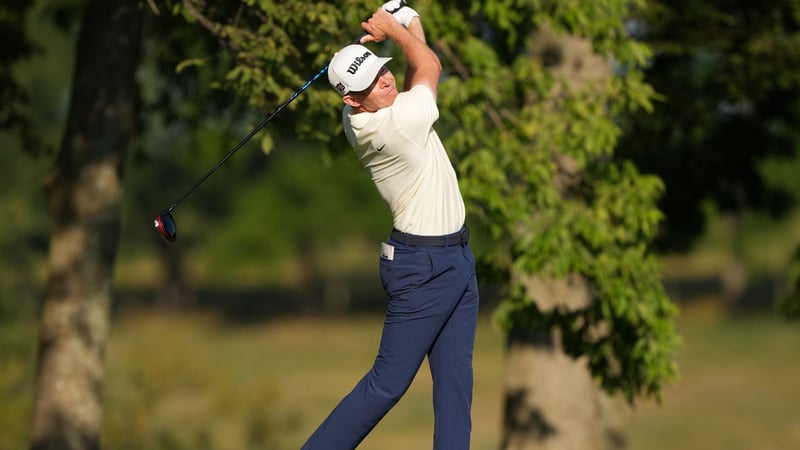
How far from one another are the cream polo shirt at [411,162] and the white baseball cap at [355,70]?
0.49 feet

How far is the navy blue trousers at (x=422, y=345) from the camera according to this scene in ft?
18.5

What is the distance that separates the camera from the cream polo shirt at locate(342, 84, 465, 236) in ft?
18.0

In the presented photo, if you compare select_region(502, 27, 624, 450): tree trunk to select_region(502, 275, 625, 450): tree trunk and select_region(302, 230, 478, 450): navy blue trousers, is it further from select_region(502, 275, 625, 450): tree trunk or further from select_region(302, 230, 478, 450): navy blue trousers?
select_region(302, 230, 478, 450): navy blue trousers

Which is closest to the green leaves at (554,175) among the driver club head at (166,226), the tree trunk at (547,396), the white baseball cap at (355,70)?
the driver club head at (166,226)

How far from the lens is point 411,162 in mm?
5570

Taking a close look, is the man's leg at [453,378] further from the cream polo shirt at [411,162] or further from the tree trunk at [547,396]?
the tree trunk at [547,396]

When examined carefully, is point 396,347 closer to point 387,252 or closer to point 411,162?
point 387,252

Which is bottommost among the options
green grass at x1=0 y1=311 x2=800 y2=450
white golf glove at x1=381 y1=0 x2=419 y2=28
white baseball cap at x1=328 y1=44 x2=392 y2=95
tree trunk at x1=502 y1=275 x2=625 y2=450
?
green grass at x1=0 y1=311 x2=800 y2=450

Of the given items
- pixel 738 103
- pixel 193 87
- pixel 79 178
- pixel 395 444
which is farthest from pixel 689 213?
pixel 395 444

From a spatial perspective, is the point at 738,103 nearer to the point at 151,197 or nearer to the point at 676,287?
the point at 151,197

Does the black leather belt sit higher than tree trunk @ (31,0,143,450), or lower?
higher

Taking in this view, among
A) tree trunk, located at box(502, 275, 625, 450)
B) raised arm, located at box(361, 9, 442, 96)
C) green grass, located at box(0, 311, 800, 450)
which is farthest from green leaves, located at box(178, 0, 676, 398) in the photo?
tree trunk, located at box(502, 275, 625, 450)

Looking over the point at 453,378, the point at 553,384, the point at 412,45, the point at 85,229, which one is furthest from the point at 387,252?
the point at 553,384

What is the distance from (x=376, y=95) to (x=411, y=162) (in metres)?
0.33
